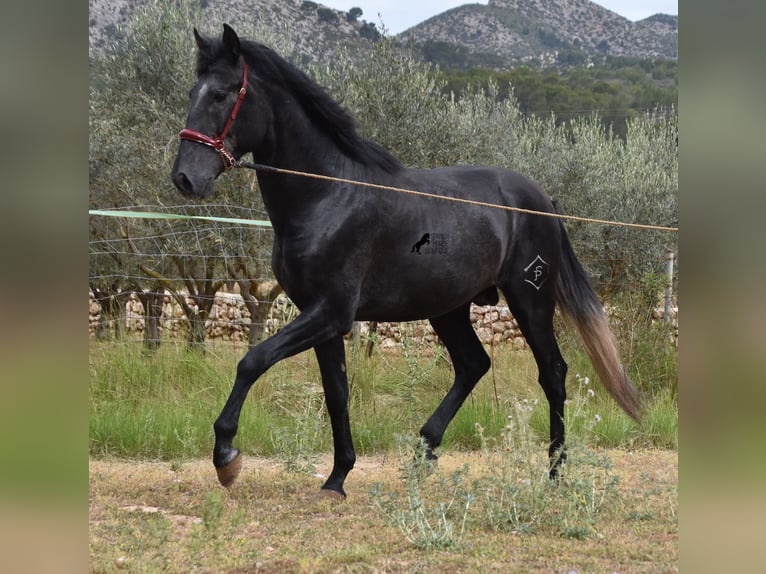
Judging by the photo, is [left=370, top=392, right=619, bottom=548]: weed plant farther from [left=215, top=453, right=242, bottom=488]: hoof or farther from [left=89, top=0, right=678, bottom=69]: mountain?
[left=89, top=0, right=678, bottom=69]: mountain

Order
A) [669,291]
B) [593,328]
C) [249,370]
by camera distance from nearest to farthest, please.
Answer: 1. [249,370]
2. [593,328]
3. [669,291]

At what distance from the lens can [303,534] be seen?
4.23 m

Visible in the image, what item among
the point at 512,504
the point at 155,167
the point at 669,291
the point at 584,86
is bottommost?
the point at 512,504

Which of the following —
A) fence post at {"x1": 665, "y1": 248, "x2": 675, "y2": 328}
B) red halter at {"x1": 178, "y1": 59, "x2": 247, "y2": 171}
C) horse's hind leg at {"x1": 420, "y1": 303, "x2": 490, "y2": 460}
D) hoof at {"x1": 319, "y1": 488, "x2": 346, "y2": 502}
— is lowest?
hoof at {"x1": 319, "y1": 488, "x2": 346, "y2": 502}

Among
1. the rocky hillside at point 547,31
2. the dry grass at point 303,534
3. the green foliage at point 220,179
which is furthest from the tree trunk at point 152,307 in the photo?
the rocky hillside at point 547,31

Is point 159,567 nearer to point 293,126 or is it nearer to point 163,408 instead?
point 293,126

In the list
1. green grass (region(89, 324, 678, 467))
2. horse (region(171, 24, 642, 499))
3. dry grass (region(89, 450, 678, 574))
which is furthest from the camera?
green grass (region(89, 324, 678, 467))

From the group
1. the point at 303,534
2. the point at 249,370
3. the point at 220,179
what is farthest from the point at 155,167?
the point at 303,534

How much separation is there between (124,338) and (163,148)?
10.5ft

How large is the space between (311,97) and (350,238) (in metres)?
0.87

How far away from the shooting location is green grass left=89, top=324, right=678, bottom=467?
21.5 feet

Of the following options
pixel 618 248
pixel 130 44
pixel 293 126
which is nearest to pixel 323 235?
pixel 293 126

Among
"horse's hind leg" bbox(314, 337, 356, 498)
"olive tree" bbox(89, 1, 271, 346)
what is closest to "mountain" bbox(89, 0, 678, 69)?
"olive tree" bbox(89, 1, 271, 346)

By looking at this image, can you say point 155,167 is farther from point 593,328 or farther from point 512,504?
point 512,504
